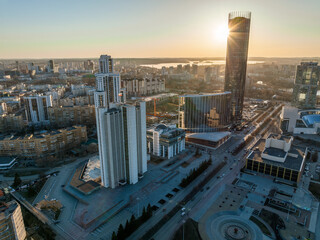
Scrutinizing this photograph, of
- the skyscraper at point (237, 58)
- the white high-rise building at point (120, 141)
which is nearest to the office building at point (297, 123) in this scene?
the skyscraper at point (237, 58)

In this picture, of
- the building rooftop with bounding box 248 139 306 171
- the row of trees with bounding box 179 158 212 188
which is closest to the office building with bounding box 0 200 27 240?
the row of trees with bounding box 179 158 212 188

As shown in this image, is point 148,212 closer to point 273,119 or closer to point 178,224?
point 178,224

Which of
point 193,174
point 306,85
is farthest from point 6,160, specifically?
point 306,85

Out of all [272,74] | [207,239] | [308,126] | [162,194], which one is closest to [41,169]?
[162,194]

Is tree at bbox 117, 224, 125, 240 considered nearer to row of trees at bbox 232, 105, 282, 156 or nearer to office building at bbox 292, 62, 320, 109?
row of trees at bbox 232, 105, 282, 156

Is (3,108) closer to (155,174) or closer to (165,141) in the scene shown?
(165,141)

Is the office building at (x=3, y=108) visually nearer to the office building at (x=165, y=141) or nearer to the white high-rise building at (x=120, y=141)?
the office building at (x=165, y=141)
